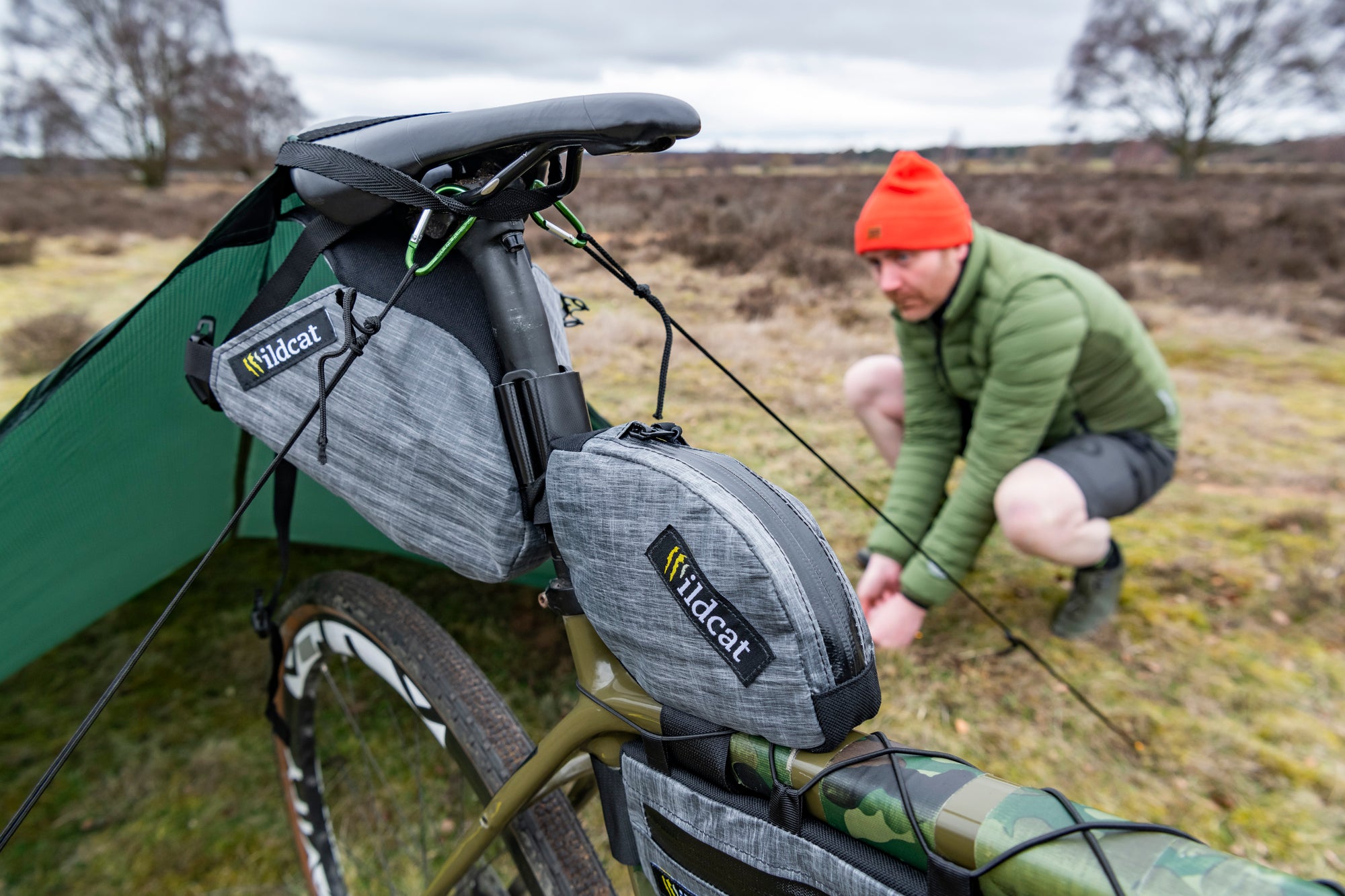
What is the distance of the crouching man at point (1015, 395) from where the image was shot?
A: 2.25 meters

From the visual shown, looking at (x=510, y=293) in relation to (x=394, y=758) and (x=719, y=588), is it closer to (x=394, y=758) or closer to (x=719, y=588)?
(x=719, y=588)

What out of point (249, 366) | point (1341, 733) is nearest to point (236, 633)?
point (249, 366)

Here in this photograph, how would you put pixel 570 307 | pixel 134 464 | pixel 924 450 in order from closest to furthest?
pixel 570 307 < pixel 134 464 < pixel 924 450

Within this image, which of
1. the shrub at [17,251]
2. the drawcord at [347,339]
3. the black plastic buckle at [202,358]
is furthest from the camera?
the shrub at [17,251]

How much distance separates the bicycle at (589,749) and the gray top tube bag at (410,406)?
0.04 metres

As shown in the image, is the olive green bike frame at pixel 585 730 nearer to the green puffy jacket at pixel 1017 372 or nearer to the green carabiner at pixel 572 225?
the green carabiner at pixel 572 225

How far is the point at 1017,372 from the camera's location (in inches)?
88.7

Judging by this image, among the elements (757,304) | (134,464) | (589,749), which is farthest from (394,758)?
(757,304)

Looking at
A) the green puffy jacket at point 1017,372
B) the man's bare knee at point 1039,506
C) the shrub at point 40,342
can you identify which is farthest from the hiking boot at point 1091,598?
the shrub at point 40,342

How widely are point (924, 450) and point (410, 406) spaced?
2.05m

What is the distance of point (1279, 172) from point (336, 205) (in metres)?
26.3

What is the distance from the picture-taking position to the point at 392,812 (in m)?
1.88

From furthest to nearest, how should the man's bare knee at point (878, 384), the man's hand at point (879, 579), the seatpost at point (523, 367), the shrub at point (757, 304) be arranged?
the shrub at point (757, 304)
the man's bare knee at point (878, 384)
the man's hand at point (879, 579)
the seatpost at point (523, 367)

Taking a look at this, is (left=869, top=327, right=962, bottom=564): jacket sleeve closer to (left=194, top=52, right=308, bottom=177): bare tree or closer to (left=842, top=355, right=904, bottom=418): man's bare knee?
(left=842, top=355, right=904, bottom=418): man's bare knee
